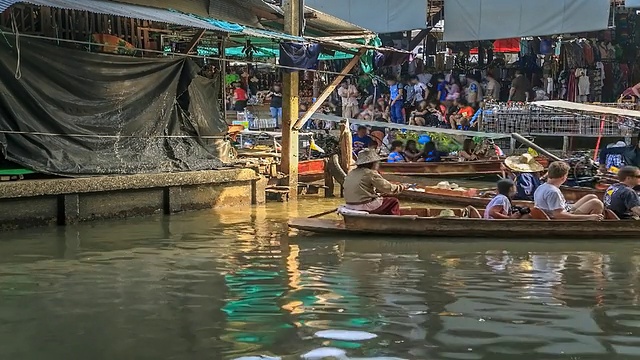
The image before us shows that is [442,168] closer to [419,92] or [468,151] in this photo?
[468,151]

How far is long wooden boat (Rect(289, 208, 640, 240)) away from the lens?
32.2 feet

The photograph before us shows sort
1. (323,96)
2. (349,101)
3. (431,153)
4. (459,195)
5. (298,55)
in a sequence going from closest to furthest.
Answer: (298,55) → (459,195) → (323,96) → (431,153) → (349,101)

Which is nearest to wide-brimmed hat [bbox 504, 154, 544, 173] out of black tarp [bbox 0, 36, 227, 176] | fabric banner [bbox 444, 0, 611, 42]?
black tarp [bbox 0, 36, 227, 176]

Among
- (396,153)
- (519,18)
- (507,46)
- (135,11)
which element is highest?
(519,18)

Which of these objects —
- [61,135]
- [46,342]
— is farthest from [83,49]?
[46,342]

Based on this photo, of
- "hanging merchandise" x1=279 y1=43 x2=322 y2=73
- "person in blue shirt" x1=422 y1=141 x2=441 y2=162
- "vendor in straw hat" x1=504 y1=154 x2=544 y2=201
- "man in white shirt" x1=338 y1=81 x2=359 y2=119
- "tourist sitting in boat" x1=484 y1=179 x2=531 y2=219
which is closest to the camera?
"tourist sitting in boat" x1=484 y1=179 x2=531 y2=219

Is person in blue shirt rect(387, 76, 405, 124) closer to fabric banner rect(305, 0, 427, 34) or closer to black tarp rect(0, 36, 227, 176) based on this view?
fabric banner rect(305, 0, 427, 34)

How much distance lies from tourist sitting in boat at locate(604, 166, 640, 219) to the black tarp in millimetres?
7176

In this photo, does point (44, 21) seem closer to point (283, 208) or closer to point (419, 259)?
point (283, 208)

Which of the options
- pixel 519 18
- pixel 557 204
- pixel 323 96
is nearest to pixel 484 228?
pixel 557 204

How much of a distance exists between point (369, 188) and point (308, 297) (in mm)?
3674

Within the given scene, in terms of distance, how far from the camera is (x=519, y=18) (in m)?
19.5

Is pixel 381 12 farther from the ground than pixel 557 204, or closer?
farther from the ground

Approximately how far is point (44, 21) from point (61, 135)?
1878 mm
